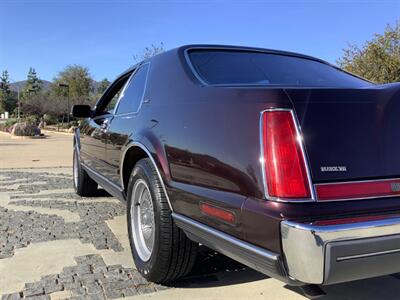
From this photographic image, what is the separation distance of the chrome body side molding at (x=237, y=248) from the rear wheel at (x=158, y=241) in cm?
16

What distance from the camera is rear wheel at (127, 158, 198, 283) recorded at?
9.61 feet

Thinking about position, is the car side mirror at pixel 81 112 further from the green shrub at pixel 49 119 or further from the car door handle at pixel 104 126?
the green shrub at pixel 49 119

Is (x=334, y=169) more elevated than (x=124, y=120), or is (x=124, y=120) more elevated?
(x=124, y=120)

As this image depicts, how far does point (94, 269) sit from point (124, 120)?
4.26 ft

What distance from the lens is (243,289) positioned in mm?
3193

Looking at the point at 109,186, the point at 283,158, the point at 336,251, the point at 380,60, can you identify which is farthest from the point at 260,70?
the point at 380,60

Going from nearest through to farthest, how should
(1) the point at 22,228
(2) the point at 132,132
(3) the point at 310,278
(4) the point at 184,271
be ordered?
(3) the point at 310,278 → (4) the point at 184,271 → (2) the point at 132,132 → (1) the point at 22,228

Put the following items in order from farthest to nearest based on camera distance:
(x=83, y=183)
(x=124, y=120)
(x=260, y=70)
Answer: (x=83, y=183) → (x=124, y=120) → (x=260, y=70)

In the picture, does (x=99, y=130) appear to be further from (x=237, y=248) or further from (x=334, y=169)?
(x=334, y=169)

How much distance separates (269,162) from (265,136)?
13 centimetres

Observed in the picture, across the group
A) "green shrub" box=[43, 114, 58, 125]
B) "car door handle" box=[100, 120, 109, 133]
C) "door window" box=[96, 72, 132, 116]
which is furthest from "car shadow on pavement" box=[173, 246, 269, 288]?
"green shrub" box=[43, 114, 58, 125]

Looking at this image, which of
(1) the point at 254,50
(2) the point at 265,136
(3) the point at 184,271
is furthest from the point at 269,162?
(1) the point at 254,50

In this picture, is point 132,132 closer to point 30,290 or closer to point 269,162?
point 30,290

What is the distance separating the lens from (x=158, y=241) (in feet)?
9.71
